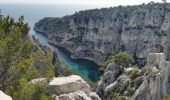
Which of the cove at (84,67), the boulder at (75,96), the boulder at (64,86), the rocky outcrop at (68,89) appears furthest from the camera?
the cove at (84,67)

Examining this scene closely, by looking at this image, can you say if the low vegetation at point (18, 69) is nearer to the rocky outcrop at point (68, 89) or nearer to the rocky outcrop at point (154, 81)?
the rocky outcrop at point (68, 89)

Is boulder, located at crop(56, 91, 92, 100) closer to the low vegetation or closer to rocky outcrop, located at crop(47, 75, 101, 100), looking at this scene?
rocky outcrop, located at crop(47, 75, 101, 100)

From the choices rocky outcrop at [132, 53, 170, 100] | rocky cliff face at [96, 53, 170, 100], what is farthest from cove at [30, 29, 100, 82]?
rocky outcrop at [132, 53, 170, 100]

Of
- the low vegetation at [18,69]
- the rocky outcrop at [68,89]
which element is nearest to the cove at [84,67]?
the low vegetation at [18,69]

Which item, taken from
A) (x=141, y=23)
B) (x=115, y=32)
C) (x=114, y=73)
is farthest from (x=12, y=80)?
(x=115, y=32)

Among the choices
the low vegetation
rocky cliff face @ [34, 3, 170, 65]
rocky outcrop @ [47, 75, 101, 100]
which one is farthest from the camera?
rocky cliff face @ [34, 3, 170, 65]
